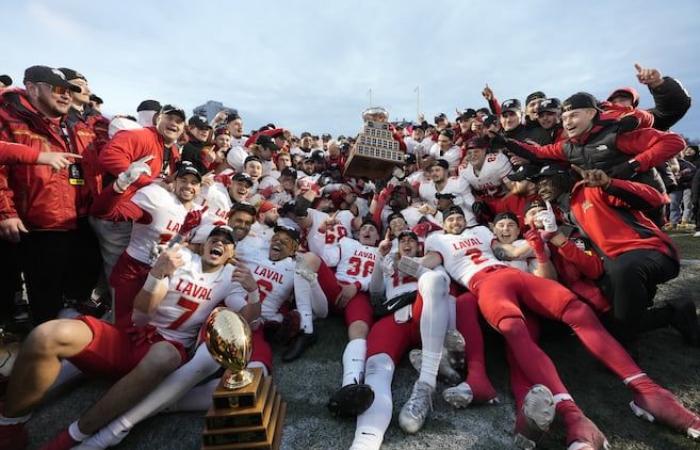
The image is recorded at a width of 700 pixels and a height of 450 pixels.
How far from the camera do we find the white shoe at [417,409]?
255 cm

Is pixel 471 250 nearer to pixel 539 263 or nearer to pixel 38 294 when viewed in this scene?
pixel 539 263

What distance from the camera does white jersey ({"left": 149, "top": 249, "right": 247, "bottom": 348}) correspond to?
9.26ft

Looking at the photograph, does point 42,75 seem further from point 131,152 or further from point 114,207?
point 114,207

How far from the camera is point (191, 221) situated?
12.5ft

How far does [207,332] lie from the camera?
2189 millimetres

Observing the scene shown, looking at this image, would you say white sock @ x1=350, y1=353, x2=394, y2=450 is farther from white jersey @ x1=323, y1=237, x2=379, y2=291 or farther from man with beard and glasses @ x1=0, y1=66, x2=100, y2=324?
man with beard and glasses @ x1=0, y1=66, x2=100, y2=324

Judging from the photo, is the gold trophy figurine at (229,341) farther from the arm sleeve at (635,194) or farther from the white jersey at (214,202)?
the arm sleeve at (635,194)

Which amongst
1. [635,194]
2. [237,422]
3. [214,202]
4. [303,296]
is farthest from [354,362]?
[635,194]

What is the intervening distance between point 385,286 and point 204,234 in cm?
218

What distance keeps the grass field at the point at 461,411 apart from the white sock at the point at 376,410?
13 cm

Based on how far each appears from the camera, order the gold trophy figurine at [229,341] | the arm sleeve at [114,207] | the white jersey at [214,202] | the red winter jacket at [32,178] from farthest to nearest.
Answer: the white jersey at [214,202] → the arm sleeve at [114,207] → the red winter jacket at [32,178] → the gold trophy figurine at [229,341]

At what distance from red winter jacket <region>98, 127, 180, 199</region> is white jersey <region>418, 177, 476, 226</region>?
13.3 ft

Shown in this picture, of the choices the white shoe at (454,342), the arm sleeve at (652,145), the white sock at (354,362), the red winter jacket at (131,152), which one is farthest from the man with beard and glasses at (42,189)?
the arm sleeve at (652,145)

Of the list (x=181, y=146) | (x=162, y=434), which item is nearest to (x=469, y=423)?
(x=162, y=434)
